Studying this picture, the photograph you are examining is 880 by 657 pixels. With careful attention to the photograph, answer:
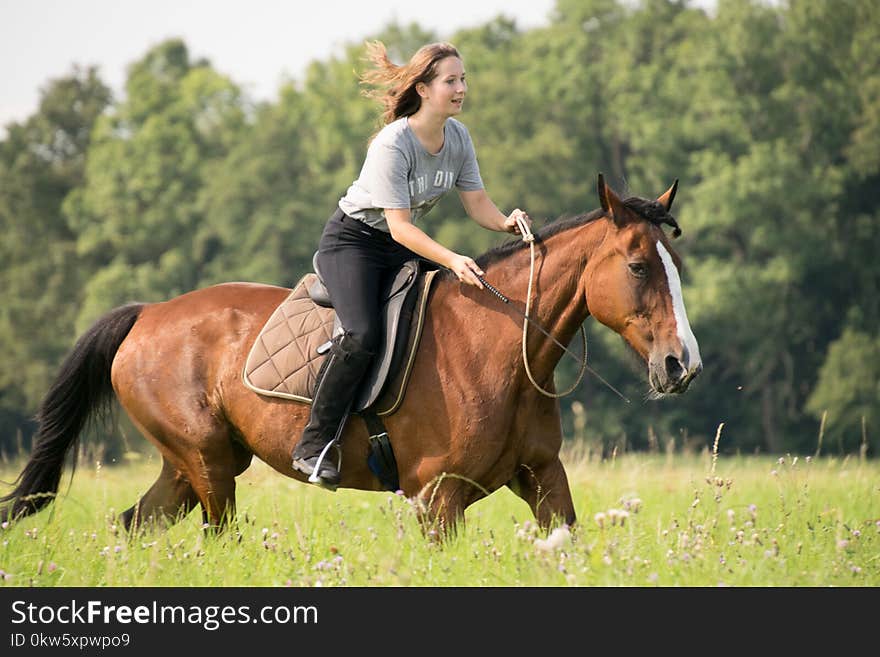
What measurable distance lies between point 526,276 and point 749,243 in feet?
130

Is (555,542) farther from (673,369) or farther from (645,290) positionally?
(645,290)

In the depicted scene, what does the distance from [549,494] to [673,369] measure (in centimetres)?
110

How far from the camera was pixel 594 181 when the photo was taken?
4228 cm

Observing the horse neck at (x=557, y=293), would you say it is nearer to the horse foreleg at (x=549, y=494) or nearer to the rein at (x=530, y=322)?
the rein at (x=530, y=322)

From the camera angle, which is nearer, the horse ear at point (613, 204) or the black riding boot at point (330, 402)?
the horse ear at point (613, 204)

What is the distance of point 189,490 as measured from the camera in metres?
7.46

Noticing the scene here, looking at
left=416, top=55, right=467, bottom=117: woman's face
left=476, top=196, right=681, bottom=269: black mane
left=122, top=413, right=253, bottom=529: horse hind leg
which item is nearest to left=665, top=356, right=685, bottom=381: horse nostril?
left=476, top=196, right=681, bottom=269: black mane

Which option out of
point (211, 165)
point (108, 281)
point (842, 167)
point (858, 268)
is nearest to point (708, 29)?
point (842, 167)

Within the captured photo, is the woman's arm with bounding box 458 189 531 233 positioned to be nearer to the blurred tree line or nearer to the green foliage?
the blurred tree line

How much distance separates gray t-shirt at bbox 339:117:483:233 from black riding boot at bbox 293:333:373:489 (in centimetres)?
76

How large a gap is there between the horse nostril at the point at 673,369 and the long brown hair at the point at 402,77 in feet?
6.62

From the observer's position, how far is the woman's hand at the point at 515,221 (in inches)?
255

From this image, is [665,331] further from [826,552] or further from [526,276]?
[826,552]

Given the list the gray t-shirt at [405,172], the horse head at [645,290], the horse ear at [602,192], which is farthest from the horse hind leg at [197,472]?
the horse ear at [602,192]
